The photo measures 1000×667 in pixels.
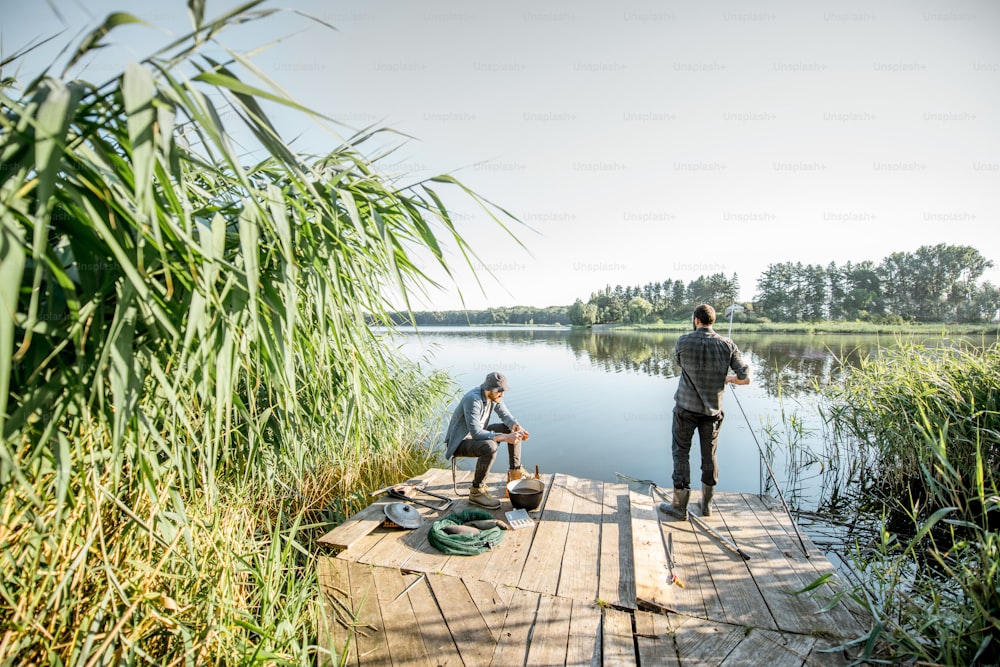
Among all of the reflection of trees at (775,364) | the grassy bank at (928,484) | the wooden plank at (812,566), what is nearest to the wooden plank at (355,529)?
the wooden plank at (812,566)

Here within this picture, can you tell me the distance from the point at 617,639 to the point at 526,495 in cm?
156

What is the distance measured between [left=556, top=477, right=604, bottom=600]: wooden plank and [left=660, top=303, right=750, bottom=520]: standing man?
668 mm

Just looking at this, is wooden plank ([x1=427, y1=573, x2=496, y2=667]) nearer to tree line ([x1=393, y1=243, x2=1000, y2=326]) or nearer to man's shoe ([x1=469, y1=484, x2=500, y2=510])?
man's shoe ([x1=469, y1=484, x2=500, y2=510])

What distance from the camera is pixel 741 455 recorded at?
759 centimetres

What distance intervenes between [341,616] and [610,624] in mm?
1472

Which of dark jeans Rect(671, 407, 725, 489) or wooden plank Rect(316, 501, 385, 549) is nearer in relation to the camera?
wooden plank Rect(316, 501, 385, 549)

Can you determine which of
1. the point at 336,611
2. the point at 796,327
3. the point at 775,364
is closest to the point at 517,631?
A: the point at 336,611

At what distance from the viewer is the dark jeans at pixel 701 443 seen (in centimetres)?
381

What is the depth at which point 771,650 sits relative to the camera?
2.26m

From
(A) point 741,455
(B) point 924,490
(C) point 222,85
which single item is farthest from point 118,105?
(A) point 741,455

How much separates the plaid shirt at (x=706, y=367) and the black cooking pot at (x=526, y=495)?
4.77 ft

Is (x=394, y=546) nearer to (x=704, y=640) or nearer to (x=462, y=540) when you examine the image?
(x=462, y=540)

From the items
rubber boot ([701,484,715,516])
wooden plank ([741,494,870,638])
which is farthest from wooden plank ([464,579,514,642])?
rubber boot ([701,484,715,516])

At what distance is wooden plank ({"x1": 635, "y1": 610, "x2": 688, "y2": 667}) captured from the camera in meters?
2.19
